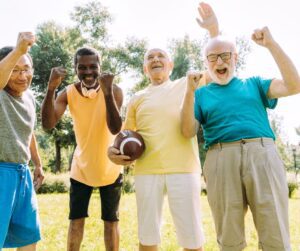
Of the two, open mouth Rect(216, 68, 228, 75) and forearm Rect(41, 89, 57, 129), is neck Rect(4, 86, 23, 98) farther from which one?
open mouth Rect(216, 68, 228, 75)

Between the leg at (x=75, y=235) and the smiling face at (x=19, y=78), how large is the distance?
157cm

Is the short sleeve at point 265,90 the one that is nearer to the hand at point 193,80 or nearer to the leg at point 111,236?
the hand at point 193,80

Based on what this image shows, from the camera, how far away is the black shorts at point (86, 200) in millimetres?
4215

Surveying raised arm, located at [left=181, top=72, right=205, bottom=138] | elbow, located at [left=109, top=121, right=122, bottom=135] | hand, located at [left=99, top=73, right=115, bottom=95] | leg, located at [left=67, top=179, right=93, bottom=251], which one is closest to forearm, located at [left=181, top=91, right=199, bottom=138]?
raised arm, located at [left=181, top=72, right=205, bottom=138]

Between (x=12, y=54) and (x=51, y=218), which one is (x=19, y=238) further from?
(x=51, y=218)

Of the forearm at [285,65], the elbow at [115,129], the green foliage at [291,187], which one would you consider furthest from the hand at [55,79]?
the green foliage at [291,187]

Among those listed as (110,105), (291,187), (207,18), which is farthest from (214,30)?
(291,187)

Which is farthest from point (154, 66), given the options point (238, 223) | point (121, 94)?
point (238, 223)

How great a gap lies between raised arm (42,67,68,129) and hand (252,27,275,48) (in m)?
1.95

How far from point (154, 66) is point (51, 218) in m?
6.16

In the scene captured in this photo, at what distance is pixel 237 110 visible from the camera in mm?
3336

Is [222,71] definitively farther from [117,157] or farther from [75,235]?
[75,235]

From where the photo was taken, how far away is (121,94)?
170 inches

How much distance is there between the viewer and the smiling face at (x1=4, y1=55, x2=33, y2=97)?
3.49 m
